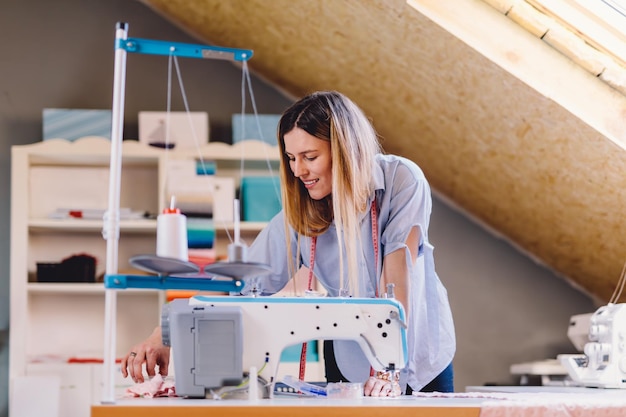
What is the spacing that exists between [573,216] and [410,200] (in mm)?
1832

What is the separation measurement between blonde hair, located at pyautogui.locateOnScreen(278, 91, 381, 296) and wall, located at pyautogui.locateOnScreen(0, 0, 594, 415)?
2.26 meters

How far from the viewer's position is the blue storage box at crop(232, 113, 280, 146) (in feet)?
12.8

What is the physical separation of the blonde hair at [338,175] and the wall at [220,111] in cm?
226

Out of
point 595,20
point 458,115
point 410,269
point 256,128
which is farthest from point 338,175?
point 256,128

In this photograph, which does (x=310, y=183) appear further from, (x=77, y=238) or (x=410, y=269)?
(x=77, y=238)

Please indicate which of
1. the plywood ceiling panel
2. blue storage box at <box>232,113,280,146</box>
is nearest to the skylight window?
the plywood ceiling panel

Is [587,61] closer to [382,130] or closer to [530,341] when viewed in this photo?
[382,130]

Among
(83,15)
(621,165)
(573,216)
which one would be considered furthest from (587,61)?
(83,15)

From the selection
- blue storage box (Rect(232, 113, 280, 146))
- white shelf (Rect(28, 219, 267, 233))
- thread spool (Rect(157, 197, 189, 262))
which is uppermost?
blue storage box (Rect(232, 113, 280, 146))

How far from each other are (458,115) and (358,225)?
5.33 feet

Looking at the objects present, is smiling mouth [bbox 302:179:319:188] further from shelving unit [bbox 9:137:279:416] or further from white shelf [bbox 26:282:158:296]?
white shelf [bbox 26:282:158:296]

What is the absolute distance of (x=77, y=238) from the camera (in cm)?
406

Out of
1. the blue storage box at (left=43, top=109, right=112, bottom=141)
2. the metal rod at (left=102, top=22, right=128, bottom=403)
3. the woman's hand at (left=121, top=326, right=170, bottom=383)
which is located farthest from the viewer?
the blue storage box at (left=43, top=109, right=112, bottom=141)

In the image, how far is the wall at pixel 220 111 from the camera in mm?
4191
